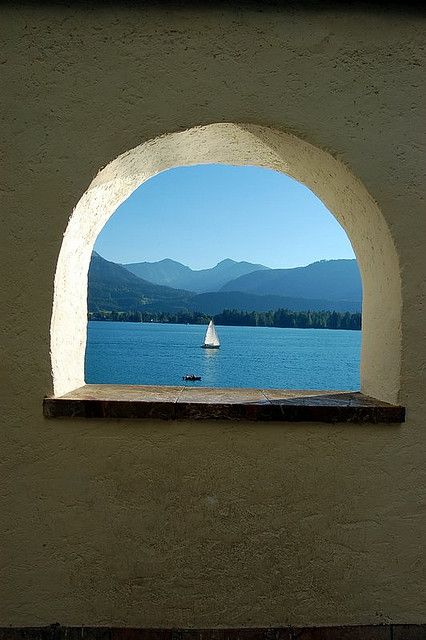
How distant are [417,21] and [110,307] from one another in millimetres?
111089

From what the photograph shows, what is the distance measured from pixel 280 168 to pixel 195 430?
5.23 ft

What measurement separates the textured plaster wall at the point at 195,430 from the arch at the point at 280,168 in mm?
82

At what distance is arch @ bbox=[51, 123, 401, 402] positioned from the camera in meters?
2.53

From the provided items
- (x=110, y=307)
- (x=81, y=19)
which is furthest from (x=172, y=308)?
(x=81, y=19)

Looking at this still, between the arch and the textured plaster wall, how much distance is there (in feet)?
0.27

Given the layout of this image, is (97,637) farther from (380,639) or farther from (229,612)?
(380,639)

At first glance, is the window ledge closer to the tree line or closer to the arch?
the arch

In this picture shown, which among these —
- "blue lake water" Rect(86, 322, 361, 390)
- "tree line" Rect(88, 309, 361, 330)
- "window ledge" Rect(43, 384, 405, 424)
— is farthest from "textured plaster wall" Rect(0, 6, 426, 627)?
"tree line" Rect(88, 309, 361, 330)

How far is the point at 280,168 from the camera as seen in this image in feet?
10.4

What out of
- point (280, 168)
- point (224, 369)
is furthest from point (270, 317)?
point (280, 168)

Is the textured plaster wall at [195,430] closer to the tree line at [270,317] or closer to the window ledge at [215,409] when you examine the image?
the window ledge at [215,409]

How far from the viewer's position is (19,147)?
245 cm

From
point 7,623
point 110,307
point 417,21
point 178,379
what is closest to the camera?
point 7,623

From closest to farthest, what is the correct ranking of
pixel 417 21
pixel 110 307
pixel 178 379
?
pixel 417 21, pixel 178 379, pixel 110 307
